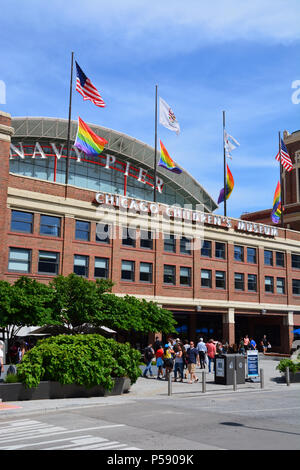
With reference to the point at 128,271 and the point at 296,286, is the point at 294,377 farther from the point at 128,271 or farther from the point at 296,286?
the point at 296,286

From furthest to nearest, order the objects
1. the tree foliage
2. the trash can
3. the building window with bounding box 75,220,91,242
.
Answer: the building window with bounding box 75,220,91,242, the tree foliage, the trash can

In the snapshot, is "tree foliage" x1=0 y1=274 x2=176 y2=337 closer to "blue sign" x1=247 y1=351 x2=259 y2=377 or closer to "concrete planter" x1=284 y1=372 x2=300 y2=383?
"blue sign" x1=247 y1=351 x2=259 y2=377

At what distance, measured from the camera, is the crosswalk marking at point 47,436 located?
33.0 ft

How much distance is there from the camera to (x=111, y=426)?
12609 mm

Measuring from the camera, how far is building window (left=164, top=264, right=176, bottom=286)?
41781mm

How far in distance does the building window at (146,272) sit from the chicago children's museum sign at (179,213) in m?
4.22

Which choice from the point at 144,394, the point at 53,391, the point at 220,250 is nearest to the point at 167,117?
the point at 220,250

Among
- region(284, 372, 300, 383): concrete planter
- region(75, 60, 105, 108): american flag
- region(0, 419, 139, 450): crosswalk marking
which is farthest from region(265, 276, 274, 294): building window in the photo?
region(0, 419, 139, 450): crosswalk marking

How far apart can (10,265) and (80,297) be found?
7.10m

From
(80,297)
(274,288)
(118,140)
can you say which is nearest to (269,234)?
(274,288)

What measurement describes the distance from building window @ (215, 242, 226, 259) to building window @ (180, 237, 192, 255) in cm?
364

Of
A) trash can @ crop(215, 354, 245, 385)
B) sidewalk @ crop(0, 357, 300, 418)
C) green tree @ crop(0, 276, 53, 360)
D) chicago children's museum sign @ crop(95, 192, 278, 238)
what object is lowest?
sidewalk @ crop(0, 357, 300, 418)

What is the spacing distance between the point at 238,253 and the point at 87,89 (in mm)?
22132

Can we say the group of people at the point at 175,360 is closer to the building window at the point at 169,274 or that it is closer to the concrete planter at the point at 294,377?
the concrete planter at the point at 294,377
